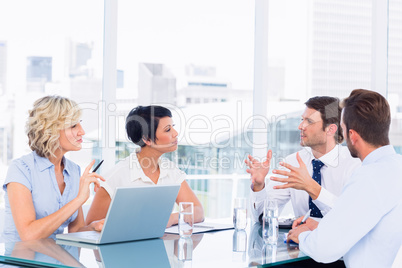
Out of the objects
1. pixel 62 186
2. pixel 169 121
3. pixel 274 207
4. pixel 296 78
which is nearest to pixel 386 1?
pixel 296 78

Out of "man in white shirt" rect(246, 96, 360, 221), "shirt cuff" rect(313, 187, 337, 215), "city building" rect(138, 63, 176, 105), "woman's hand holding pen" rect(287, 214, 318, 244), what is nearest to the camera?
"woman's hand holding pen" rect(287, 214, 318, 244)

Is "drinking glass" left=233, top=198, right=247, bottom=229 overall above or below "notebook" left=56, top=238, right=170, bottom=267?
above

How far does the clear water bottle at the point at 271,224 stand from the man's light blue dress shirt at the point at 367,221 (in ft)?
1.04

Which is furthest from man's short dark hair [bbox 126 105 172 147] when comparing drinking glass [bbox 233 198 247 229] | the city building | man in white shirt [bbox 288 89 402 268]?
the city building

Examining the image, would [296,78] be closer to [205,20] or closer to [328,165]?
[205,20]

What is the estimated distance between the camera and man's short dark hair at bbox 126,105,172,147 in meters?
3.26

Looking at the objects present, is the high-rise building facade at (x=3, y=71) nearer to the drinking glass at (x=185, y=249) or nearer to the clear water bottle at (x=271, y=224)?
the drinking glass at (x=185, y=249)

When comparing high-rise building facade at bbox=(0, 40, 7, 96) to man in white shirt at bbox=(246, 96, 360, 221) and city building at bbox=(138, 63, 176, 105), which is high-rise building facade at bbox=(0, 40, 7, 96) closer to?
city building at bbox=(138, 63, 176, 105)

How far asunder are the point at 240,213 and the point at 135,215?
2.06 ft

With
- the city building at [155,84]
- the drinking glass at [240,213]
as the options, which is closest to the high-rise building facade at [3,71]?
the city building at [155,84]

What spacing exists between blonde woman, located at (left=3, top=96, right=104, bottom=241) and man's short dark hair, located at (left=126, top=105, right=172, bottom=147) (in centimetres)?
48

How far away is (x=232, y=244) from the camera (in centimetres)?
230

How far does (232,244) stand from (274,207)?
0.27 metres

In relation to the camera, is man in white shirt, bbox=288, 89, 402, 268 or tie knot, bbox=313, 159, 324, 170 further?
tie knot, bbox=313, 159, 324, 170
